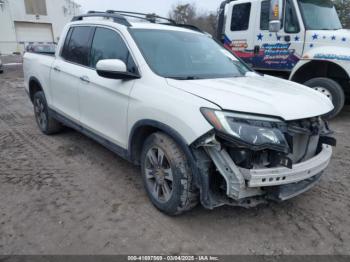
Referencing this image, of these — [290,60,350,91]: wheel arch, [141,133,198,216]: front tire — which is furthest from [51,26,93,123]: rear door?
[290,60,350,91]: wheel arch

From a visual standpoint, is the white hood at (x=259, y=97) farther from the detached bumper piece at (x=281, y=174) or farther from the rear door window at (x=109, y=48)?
the rear door window at (x=109, y=48)

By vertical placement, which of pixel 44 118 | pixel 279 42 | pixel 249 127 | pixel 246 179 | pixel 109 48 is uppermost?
pixel 109 48

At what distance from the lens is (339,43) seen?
5961 millimetres

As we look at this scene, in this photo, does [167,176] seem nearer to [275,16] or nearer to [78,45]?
[78,45]

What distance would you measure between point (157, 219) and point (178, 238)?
330 millimetres

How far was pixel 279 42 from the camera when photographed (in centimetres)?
671

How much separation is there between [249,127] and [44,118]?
4.09 metres

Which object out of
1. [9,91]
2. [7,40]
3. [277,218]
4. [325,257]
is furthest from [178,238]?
[7,40]

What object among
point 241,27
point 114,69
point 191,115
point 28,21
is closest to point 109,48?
point 114,69

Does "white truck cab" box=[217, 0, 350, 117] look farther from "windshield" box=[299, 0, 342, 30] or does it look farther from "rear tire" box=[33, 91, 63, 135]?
"rear tire" box=[33, 91, 63, 135]

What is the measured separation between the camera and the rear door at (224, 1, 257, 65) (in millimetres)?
7152

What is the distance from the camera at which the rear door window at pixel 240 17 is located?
7.24 meters

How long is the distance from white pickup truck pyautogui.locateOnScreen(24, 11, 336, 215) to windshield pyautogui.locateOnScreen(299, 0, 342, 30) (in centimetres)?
344

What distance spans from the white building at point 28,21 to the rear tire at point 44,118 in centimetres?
3354
